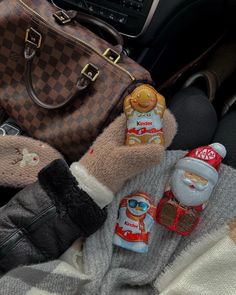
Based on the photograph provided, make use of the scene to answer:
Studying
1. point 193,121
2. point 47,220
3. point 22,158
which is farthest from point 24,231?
point 193,121

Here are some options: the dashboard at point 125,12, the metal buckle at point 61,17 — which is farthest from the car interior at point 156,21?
the metal buckle at point 61,17

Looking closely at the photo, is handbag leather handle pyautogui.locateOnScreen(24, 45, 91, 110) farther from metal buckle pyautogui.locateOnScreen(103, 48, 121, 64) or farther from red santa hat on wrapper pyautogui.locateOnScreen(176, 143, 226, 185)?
red santa hat on wrapper pyautogui.locateOnScreen(176, 143, 226, 185)

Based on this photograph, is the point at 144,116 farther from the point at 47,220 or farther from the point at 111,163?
the point at 47,220

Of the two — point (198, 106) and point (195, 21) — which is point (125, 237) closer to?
point (198, 106)

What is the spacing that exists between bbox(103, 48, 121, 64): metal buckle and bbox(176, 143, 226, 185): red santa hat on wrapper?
0.23 m

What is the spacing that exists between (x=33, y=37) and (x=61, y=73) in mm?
91

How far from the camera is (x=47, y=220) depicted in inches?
31.7

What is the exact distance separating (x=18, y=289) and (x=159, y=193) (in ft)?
1.01

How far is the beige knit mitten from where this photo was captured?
0.91 m

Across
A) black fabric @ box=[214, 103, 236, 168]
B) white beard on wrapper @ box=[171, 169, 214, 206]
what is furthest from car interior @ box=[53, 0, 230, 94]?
white beard on wrapper @ box=[171, 169, 214, 206]

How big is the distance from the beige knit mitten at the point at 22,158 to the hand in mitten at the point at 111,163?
0.39ft

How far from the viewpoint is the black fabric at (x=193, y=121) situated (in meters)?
0.93

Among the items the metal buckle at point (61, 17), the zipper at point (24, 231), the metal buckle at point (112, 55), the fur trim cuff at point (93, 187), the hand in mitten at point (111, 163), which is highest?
the metal buckle at point (112, 55)

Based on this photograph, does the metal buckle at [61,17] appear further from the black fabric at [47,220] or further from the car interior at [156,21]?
the black fabric at [47,220]
